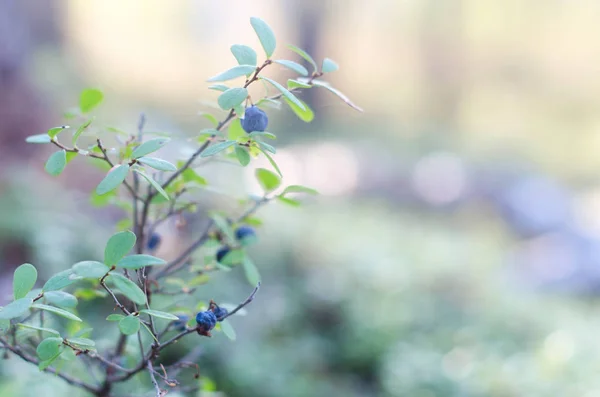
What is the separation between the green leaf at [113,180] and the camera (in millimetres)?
528

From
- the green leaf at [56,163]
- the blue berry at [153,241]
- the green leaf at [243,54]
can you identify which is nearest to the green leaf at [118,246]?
the green leaf at [56,163]

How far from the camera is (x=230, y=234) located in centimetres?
73

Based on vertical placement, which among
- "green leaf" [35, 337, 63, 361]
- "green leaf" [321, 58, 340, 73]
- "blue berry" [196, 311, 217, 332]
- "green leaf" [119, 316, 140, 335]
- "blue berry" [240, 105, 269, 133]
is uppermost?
"green leaf" [321, 58, 340, 73]

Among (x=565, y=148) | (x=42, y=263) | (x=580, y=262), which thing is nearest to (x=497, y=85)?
(x=565, y=148)

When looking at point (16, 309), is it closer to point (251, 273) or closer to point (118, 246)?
point (118, 246)

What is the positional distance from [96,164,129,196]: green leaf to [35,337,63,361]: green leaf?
16 cm

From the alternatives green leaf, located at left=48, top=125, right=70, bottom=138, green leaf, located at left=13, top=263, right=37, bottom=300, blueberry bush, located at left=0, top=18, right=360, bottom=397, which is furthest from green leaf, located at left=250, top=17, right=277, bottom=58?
green leaf, located at left=13, top=263, right=37, bottom=300

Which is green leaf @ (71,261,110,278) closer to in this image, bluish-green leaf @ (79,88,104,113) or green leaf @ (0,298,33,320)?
green leaf @ (0,298,33,320)

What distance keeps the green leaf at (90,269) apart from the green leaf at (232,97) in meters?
0.19

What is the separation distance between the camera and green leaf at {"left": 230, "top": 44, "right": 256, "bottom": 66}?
0.60 meters

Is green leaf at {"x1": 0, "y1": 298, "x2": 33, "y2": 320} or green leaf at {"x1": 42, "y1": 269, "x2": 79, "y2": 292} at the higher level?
green leaf at {"x1": 42, "y1": 269, "x2": 79, "y2": 292}

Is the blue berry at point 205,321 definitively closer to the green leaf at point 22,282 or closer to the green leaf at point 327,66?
the green leaf at point 22,282

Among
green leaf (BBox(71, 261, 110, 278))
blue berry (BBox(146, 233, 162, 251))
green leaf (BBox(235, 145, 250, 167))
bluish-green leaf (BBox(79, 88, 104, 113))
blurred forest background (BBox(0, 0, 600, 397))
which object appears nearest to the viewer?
green leaf (BBox(71, 261, 110, 278))

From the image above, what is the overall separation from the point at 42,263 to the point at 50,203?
31.1 inches
